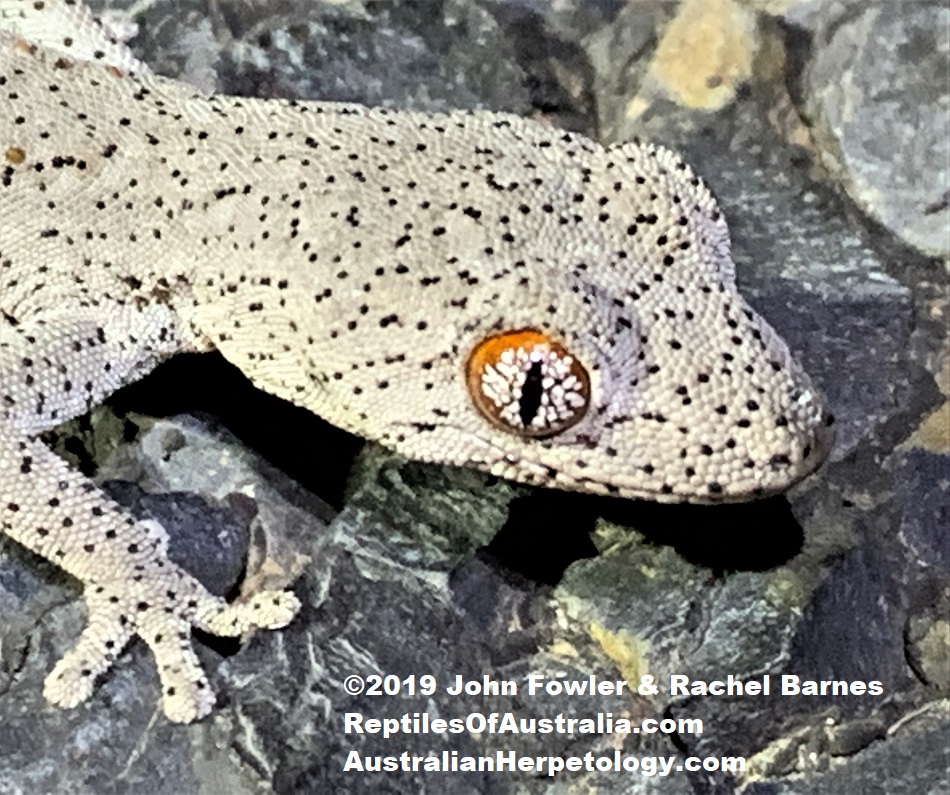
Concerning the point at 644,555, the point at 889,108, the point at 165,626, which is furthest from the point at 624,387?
the point at 889,108

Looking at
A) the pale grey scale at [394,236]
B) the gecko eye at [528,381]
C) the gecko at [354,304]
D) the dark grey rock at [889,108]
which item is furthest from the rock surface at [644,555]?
the gecko eye at [528,381]

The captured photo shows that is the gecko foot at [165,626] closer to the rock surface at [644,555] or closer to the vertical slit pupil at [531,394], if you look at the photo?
the rock surface at [644,555]

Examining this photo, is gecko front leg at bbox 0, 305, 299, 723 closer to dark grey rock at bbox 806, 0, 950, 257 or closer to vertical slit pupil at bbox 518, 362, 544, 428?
vertical slit pupil at bbox 518, 362, 544, 428

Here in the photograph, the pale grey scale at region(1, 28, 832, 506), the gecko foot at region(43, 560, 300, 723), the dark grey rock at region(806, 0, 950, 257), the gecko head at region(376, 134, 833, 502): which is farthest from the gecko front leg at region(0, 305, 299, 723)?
the dark grey rock at region(806, 0, 950, 257)

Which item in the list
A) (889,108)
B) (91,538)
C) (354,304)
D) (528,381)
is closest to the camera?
(528,381)

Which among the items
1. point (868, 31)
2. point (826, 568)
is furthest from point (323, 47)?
point (826, 568)

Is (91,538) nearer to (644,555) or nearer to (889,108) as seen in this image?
(644,555)
